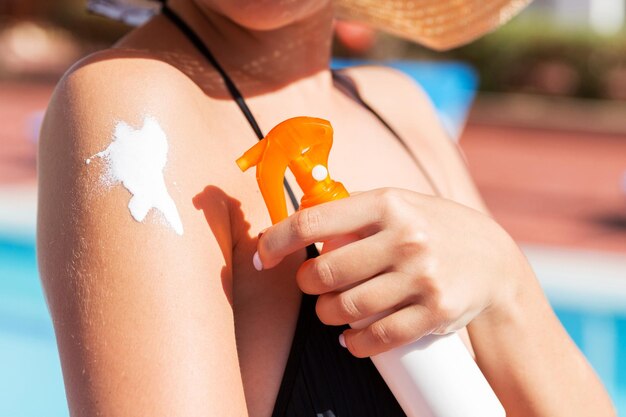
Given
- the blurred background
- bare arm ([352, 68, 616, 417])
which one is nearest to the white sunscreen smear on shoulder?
bare arm ([352, 68, 616, 417])

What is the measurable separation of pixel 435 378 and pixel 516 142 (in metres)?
12.1

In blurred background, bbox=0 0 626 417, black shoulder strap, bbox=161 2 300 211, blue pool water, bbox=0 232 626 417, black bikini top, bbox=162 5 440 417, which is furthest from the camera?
blurred background, bbox=0 0 626 417

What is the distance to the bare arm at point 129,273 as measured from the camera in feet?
2.98

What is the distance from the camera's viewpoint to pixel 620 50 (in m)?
14.4

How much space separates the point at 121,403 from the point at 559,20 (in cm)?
1672

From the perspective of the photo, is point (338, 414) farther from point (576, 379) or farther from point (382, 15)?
point (382, 15)

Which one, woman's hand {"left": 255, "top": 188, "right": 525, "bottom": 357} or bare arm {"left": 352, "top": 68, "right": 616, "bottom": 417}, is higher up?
woman's hand {"left": 255, "top": 188, "right": 525, "bottom": 357}

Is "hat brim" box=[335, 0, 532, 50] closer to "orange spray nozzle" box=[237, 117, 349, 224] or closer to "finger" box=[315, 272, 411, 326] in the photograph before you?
"orange spray nozzle" box=[237, 117, 349, 224]

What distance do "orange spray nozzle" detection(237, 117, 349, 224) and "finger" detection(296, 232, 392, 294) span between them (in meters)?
0.07

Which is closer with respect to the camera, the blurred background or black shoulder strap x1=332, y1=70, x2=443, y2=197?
black shoulder strap x1=332, y1=70, x2=443, y2=197

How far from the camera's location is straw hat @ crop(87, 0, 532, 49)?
5.68 ft

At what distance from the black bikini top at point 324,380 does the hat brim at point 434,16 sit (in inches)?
28.7

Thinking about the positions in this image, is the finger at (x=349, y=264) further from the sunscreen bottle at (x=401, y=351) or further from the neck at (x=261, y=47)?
the neck at (x=261, y=47)

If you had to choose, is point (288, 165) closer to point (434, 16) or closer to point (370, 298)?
point (370, 298)
